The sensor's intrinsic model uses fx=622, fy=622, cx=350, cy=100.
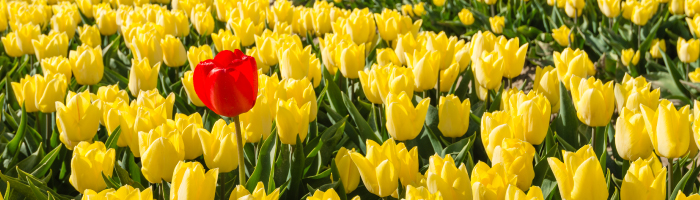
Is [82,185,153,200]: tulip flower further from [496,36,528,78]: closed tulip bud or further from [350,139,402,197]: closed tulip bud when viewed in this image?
[496,36,528,78]: closed tulip bud

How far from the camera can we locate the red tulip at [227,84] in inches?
48.9

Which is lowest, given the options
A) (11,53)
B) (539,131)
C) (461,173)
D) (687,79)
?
(687,79)

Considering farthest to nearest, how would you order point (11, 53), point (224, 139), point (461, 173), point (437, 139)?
point (11, 53) < point (437, 139) < point (224, 139) < point (461, 173)

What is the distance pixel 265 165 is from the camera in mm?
1687

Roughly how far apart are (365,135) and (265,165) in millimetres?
357

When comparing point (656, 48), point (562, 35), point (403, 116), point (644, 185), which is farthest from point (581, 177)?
point (562, 35)

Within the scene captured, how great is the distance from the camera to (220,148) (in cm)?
139

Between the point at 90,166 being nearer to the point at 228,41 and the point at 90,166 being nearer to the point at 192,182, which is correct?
the point at 192,182

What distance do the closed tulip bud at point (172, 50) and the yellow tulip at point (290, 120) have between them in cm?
113

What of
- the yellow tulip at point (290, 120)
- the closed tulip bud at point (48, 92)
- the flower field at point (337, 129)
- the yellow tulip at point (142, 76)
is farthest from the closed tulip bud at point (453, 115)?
the closed tulip bud at point (48, 92)

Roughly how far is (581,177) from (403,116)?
53 cm

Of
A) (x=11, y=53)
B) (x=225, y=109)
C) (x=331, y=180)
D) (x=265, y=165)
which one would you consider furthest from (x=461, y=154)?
(x=11, y=53)

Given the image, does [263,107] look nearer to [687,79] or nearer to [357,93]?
[357,93]

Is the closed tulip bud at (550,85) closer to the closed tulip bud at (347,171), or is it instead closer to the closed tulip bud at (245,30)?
the closed tulip bud at (347,171)
